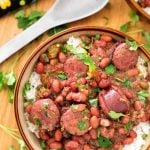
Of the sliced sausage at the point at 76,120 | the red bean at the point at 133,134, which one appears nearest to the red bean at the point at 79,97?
the sliced sausage at the point at 76,120

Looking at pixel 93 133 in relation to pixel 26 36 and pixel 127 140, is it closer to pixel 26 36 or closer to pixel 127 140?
pixel 127 140

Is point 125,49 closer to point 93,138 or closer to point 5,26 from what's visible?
point 93,138

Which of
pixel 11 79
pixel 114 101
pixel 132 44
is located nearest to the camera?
pixel 114 101

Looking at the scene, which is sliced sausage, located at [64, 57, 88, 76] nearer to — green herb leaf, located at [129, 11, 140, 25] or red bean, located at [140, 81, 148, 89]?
red bean, located at [140, 81, 148, 89]

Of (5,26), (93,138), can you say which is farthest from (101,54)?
(5,26)

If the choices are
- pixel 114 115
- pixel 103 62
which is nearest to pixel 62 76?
pixel 103 62

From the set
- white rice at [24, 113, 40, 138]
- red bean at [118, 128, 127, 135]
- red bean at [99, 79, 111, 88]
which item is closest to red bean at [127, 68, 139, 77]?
red bean at [99, 79, 111, 88]

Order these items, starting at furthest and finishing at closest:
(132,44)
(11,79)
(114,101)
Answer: (11,79), (132,44), (114,101)
